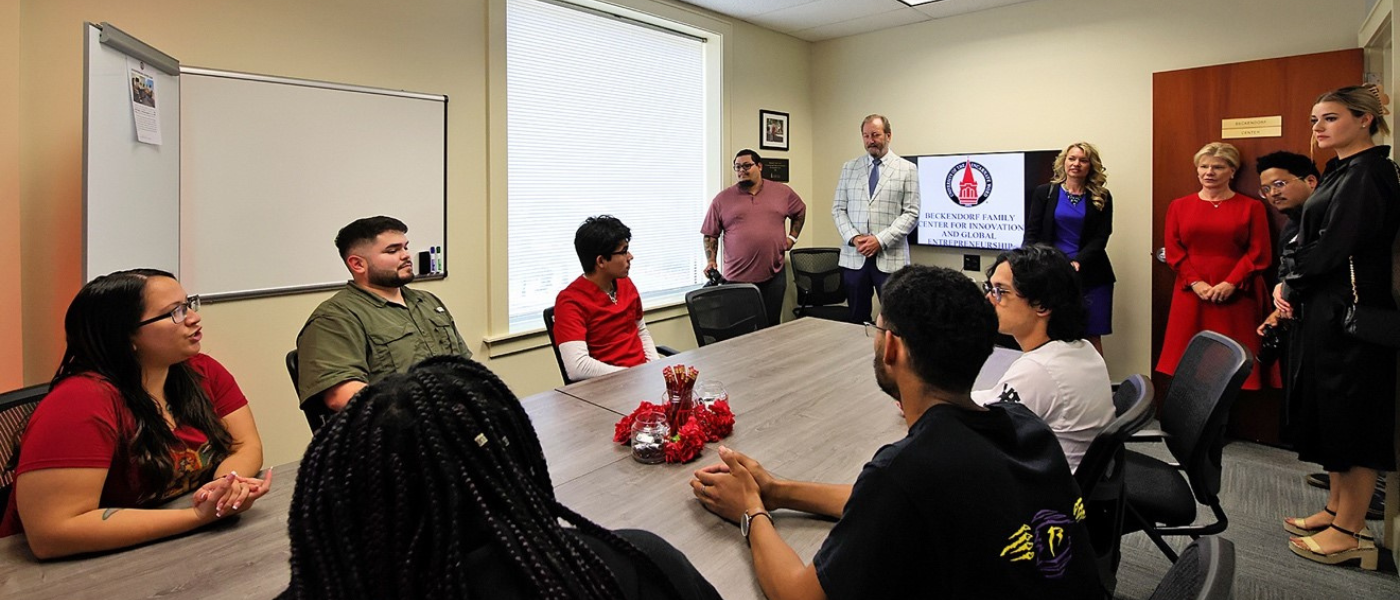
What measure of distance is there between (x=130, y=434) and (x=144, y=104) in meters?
1.49

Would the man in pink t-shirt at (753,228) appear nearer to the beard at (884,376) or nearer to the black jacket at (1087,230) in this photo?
the black jacket at (1087,230)

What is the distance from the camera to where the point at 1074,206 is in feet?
13.7

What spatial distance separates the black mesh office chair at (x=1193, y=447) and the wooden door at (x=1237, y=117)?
2.19m

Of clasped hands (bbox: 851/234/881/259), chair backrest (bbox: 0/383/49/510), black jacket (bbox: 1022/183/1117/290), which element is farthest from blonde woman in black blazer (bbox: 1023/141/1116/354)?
chair backrest (bbox: 0/383/49/510)

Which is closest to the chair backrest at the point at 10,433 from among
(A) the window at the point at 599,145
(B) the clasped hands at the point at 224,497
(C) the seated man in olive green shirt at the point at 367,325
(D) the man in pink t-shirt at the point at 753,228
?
(B) the clasped hands at the point at 224,497

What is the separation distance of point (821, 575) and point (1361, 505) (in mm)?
2659

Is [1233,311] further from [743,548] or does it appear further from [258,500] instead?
[258,500]

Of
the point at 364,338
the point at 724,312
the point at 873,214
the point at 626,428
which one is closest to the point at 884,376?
the point at 626,428

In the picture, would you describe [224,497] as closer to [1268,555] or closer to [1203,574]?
[1203,574]

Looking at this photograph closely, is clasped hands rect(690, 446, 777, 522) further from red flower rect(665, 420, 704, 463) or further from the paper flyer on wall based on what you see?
the paper flyer on wall

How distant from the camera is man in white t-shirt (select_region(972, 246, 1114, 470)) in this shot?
1745 millimetres

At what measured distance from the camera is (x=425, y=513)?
71cm

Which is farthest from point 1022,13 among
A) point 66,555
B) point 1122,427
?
point 66,555

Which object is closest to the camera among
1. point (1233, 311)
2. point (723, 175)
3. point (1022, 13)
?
point (1233, 311)
